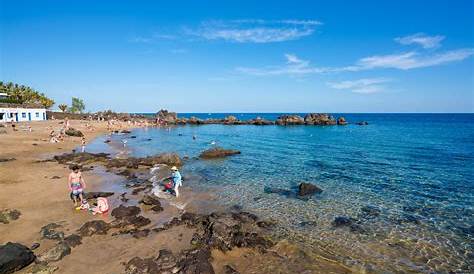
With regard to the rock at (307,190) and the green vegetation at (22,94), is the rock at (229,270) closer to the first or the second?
the rock at (307,190)

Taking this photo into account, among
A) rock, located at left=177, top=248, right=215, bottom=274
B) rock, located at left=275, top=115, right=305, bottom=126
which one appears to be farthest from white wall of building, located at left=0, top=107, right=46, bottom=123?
rock, located at left=275, top=115, right=305, bottom=126

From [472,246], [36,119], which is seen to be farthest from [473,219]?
[36,119]

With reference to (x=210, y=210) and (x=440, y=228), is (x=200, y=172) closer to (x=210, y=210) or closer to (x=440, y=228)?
(x=210, y=210)

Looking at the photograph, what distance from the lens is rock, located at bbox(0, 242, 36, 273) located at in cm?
961

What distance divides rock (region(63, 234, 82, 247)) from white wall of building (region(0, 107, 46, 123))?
70.0 metres

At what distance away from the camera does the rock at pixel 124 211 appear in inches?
616

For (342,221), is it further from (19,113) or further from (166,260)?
(19,113)

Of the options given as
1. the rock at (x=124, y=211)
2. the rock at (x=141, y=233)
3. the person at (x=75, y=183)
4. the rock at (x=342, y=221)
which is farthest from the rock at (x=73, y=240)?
the rock at (x=342, y=221)

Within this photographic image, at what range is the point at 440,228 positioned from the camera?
595 inches

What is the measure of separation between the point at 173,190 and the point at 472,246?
17.3 meters

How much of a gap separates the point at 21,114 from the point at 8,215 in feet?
240

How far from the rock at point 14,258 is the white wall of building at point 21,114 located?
234ft

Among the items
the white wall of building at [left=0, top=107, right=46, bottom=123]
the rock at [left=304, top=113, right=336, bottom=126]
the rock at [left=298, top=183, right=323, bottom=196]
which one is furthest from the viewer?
the rock at [left=304, top=113, right=336, bottom=126]

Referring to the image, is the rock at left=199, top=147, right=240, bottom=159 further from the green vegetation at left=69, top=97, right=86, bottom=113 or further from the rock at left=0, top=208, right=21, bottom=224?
the green vegetation at left=69, top=97, right=86, bottom=113
